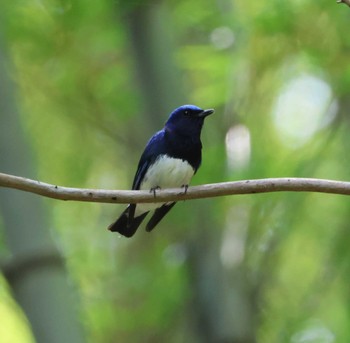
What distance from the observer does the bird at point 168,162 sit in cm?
446

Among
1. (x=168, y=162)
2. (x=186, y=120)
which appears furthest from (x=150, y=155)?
(x=186, y=120)

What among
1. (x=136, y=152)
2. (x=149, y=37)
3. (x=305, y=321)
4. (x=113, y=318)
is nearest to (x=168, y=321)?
(x=113, y=318)

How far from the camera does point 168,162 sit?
4500 mm

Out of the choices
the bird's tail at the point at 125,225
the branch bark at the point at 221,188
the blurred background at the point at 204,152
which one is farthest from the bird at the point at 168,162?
the branch bark at the point at 221,188

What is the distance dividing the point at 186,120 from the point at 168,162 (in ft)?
1.14

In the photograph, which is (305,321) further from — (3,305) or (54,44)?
(54,44)

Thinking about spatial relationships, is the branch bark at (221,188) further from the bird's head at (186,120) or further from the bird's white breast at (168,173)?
the bird's head at (186,120)

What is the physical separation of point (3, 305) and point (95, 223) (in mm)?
1503

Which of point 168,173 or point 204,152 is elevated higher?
point 204,152

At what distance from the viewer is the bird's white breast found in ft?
14.6

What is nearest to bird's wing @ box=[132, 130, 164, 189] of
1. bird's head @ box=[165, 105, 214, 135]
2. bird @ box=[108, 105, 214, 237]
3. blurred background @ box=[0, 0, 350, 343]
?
bird @ box=[108, 105, 214, 237]

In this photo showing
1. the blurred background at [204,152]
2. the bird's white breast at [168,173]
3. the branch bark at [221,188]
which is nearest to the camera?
Result: the branch bark at [221,188]

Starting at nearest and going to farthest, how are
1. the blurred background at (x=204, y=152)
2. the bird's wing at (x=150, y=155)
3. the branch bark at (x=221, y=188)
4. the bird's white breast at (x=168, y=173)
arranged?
the branch bark at (x=221, y=188) → the bird's white breast at (x=168, y=173) → the bird's wing at (x=150, y=155) → the blurred background at (x=204, y=152)

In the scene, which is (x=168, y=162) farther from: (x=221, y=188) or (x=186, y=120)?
(x=221, y=188)
